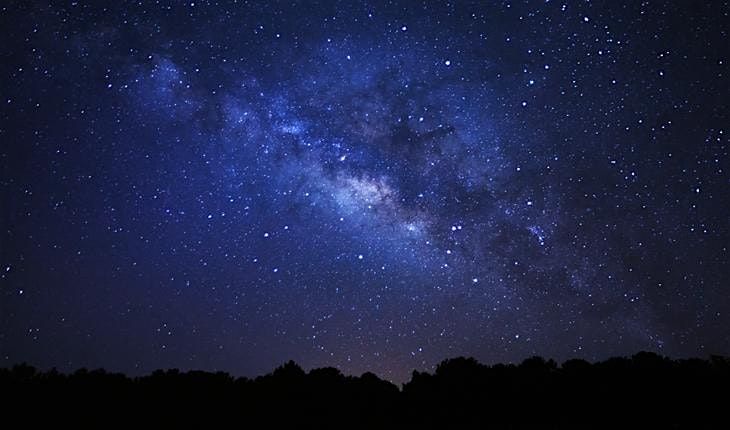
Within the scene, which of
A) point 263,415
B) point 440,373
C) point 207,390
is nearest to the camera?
point 263,415

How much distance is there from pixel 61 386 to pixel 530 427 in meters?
13.0

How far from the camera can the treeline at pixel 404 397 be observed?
1441 cm

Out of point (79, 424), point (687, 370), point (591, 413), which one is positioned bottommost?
point (79, 424)

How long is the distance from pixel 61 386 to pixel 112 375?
1.36 m

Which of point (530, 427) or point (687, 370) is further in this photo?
point (687, 370)

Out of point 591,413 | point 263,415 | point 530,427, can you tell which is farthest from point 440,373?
point 263,415

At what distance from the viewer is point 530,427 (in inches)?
574

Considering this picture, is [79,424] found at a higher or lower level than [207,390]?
lower

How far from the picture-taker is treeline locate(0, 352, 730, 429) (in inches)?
567

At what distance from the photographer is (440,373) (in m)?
17.3

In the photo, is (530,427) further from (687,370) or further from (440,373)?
(687,370)

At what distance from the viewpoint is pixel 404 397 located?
16.7 m

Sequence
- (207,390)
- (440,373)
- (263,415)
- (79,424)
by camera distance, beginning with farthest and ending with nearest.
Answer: (440,373), (207,390), (263,415), (79,424)

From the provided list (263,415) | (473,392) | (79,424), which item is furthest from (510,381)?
(79,424)
